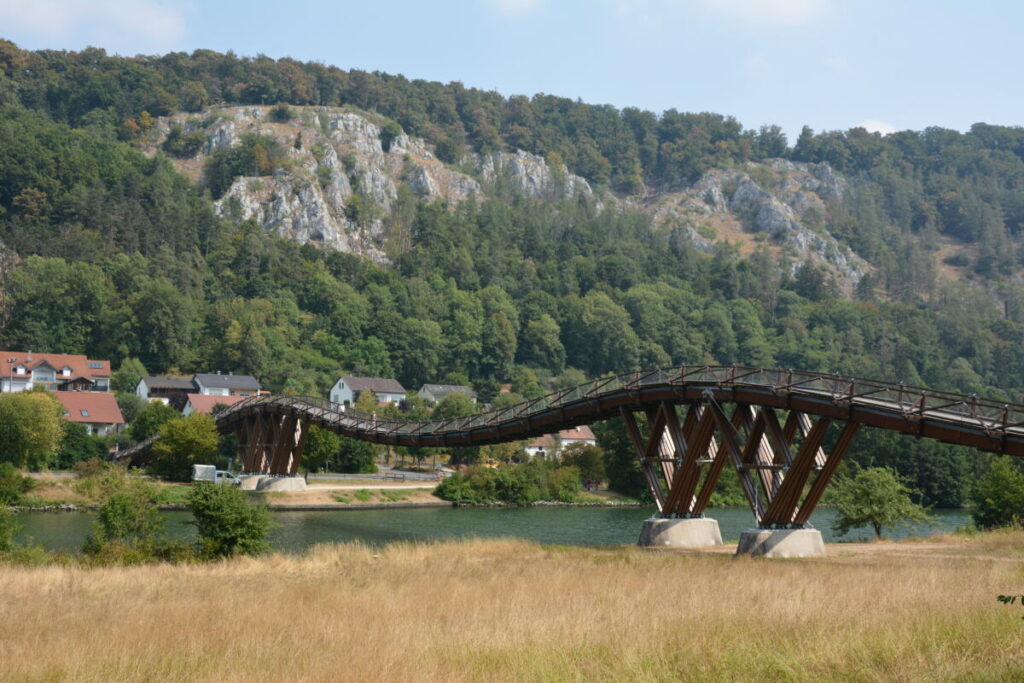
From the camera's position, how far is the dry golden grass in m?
13.8

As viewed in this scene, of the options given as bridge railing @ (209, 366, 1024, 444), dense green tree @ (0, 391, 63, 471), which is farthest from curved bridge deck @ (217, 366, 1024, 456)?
dense green tree @ (0, 391, 63, 471)

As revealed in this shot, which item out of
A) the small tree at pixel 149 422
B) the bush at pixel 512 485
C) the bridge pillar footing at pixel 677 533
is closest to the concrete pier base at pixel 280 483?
the bush at pixel 512 485

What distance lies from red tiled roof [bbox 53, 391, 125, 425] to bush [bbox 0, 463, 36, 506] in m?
30.1

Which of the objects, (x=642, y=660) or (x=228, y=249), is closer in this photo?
(x=642, y=660)

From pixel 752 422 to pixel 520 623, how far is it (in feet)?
68.9

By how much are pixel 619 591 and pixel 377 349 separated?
13492 centimetres

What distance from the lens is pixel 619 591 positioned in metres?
22.3

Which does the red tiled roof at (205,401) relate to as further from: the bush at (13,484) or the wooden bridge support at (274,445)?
the bush at (13,484)

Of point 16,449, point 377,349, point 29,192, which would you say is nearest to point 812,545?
point 16,449

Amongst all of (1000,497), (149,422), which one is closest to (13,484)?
(149,422)

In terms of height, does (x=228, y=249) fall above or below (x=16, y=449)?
above

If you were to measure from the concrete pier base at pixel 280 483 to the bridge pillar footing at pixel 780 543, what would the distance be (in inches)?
1841

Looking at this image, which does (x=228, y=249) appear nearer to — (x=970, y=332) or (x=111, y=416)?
(x=111, y=416)

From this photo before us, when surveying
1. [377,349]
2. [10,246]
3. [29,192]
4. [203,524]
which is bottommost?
[203,524]
